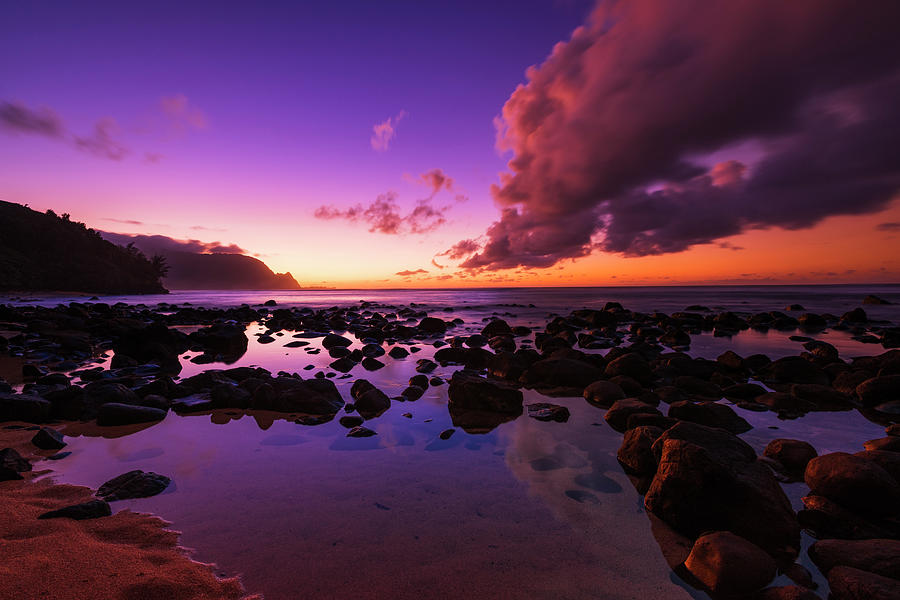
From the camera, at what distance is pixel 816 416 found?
6.43 m

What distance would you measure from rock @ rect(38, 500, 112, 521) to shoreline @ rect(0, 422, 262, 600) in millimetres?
56

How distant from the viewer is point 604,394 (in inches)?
285

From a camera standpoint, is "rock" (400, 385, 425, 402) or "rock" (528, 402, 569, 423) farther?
"rock" (400, 385, 425, 402)

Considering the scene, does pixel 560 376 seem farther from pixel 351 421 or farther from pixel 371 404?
pixel 351 421

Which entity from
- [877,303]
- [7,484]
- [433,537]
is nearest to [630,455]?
[433,537]

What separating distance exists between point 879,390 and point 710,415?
13.5 ft

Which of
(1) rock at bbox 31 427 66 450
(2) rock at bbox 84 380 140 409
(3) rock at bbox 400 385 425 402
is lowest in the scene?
(3) rock at bbox 400 385 425 402

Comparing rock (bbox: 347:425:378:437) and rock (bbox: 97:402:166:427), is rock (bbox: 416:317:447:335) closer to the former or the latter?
rock (bbox: 347:425:378:437)

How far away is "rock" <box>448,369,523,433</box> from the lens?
6508mm

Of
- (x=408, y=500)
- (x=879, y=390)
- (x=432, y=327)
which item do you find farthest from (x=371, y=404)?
(x=432, y=327)

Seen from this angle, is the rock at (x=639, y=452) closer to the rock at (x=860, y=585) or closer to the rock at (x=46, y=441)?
the rock at (x=860, y=585)

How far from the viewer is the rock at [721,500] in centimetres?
313

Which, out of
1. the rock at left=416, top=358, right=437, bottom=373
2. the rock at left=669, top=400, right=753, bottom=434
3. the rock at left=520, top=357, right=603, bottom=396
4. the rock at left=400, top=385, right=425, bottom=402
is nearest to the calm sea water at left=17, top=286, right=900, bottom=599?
the rock at left=669, top=400, right=753, bottom=434

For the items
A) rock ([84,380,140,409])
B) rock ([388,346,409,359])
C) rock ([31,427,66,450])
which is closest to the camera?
rock ([31,427,66,450])
